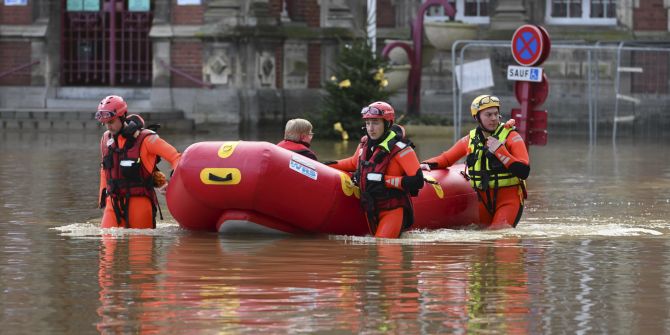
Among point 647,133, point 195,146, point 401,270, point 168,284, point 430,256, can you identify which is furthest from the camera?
point 647,133

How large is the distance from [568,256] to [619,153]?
48.3 feet

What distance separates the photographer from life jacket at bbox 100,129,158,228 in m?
13.9

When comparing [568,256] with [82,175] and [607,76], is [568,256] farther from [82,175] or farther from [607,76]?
[607,76]

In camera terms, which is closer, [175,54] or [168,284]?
[168,284]

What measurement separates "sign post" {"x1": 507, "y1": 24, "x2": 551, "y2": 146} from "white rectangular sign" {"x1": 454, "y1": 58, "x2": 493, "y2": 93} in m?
7.26

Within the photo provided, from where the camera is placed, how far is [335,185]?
45.2 feet

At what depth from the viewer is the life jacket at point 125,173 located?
→ 45.7 feet

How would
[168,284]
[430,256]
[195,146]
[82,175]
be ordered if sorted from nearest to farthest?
[168,284] → [430,256] → [195,146] → [82,175]

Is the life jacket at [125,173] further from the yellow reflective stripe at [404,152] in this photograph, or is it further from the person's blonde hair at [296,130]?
the yellow reflective stripe at [404,152]

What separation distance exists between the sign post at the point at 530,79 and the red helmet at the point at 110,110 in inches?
269

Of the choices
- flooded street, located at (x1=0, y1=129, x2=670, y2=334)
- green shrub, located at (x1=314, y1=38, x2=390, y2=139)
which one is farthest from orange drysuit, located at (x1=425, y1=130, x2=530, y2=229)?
green shrub, located at (x1=314, y1=38, x2=390, y2=139)

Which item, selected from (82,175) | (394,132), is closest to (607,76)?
(82,175)

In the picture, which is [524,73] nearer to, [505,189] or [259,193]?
[505,189]

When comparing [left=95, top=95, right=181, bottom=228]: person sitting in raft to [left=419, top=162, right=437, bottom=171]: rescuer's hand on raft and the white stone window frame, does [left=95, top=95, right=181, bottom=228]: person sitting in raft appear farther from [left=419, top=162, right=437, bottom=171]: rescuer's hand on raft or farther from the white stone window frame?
the white stone window frame
